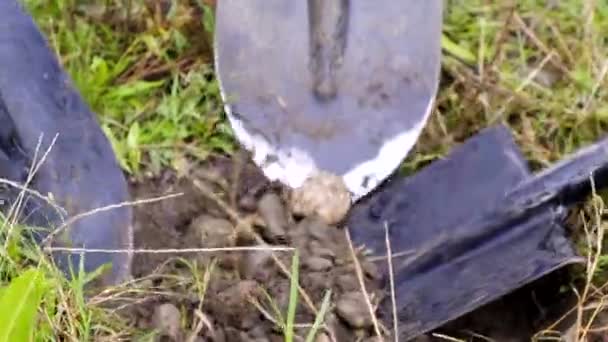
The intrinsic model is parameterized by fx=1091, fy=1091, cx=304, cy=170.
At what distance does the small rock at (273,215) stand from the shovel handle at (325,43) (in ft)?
0.69

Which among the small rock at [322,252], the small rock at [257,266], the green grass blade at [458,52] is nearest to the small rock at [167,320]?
the small rock at [257,266]

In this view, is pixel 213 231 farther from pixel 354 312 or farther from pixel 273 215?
pixel 354 312

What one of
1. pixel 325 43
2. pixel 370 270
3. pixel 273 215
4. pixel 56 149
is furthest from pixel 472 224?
pixel 56 149

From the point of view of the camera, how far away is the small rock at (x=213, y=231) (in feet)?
5.72

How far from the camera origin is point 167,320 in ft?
5.28

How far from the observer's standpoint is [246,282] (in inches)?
65.2

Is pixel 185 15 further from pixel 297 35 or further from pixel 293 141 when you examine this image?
pixel 293 141

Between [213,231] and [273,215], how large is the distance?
101 millimetres

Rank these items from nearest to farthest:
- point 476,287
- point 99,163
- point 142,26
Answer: point 476,287 → point 99,163 → point 142,26

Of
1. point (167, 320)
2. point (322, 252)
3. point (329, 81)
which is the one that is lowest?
point (167, 320)

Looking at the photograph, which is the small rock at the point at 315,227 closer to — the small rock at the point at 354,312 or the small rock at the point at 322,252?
the small rock at the point at 322,252

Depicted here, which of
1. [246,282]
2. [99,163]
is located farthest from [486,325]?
[99,163]

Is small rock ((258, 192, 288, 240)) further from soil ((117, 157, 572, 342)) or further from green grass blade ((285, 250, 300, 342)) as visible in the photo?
green grass blade ((285, 250, 300, 342))

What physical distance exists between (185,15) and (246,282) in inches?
26.2
